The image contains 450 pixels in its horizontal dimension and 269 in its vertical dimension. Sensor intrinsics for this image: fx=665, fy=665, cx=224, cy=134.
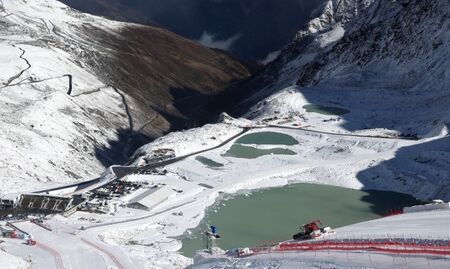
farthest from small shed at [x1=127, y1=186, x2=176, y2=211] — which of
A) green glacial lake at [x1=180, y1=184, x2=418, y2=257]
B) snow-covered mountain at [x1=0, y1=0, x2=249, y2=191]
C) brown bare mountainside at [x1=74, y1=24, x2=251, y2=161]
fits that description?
brown bare mountainside at [x1=74, y1=24, x2=251, y2=161]

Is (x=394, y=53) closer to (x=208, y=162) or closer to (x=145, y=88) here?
(x=208, y=162)

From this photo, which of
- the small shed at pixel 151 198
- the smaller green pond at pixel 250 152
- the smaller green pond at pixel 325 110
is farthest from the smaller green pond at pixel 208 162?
the smaller green pond at pixel 325 110

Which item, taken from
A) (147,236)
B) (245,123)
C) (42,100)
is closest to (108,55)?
(42,100)

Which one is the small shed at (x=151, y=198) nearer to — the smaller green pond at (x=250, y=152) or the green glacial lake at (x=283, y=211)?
the green glacial lake at (x=283, y=211)

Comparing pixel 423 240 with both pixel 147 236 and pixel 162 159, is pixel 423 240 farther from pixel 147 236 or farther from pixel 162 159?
pixel 162 159

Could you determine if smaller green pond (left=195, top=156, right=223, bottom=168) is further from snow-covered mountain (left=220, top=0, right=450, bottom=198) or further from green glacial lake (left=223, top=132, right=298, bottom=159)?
snow-covered mountain (left=220, top=0, right=450, bottom=198)
